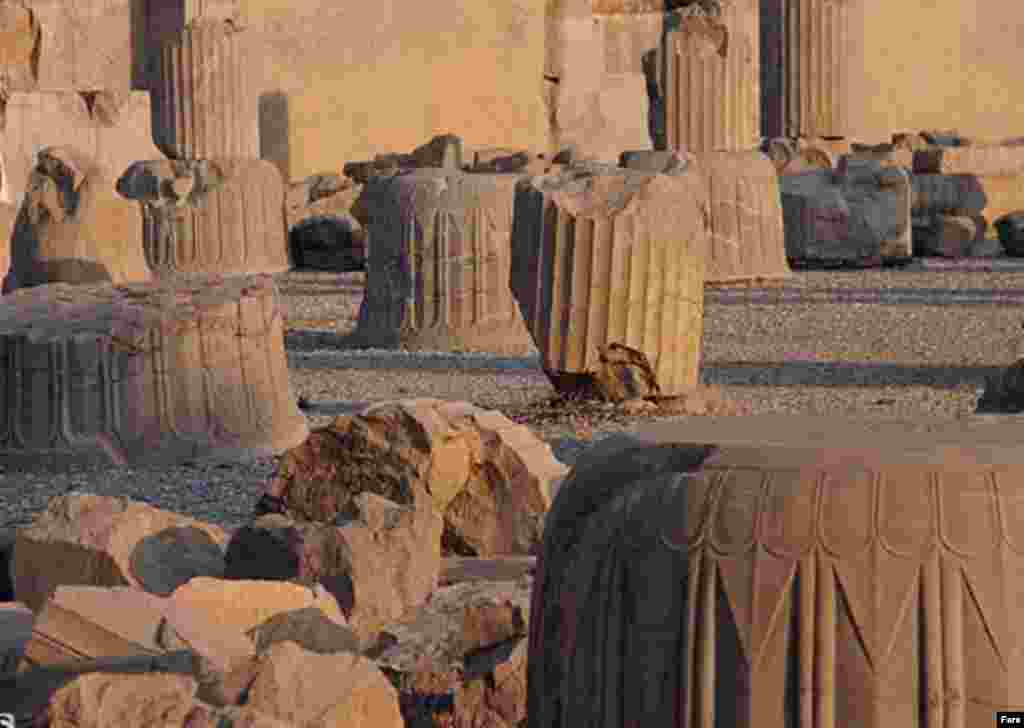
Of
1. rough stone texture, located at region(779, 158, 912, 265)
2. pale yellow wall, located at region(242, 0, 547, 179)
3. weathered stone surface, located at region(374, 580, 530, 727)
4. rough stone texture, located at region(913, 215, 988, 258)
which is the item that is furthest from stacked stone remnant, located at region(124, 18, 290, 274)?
weathered stone surface, located at region(374, 580, 530, 727)

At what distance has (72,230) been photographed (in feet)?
40.7

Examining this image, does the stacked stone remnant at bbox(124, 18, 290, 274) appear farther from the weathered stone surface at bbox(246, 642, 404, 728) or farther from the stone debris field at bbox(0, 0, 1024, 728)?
the weathered stone surface at bbox(246, 642, 404, 728)

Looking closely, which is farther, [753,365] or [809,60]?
[809,60]

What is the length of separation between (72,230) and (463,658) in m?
8.48

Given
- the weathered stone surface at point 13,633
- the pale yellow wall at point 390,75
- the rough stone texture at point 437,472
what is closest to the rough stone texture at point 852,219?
the pale yellow wall at point 390,75

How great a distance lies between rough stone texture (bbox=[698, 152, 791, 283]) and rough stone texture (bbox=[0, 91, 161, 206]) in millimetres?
5524

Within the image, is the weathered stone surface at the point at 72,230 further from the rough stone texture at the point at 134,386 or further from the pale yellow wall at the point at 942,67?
the pale yellow wall at the point at 942,67

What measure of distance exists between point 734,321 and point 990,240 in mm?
6699

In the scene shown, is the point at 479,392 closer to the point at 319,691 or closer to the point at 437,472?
the point at 437,472

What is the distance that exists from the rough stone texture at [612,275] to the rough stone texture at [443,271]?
2357mm

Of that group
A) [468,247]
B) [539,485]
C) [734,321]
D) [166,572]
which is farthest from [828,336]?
[166,572]

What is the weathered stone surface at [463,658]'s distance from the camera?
155 inches

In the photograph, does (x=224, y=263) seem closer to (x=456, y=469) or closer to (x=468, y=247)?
(x=468, y=247)

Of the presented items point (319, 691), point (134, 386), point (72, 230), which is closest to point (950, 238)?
point (72, 230)
